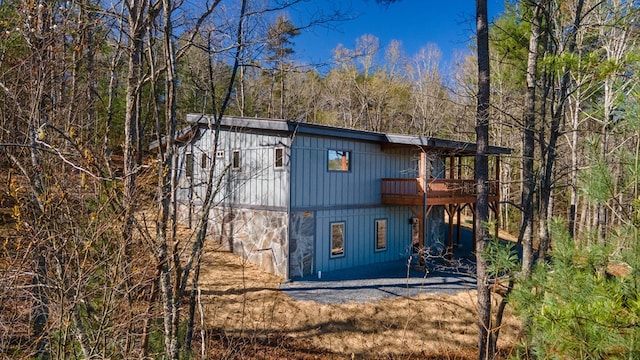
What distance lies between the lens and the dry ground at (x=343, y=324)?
338 inches

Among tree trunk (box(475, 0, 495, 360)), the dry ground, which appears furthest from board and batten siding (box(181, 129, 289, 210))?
tree trunk (box(475, 0, 495, 360))

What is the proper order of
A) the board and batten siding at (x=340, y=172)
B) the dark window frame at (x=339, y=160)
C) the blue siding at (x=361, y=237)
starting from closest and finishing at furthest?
the board and batten siding at (x=340, y=172) → the blue siding at (x=361, y=237) → the dark window frame at (x=339, y=160)

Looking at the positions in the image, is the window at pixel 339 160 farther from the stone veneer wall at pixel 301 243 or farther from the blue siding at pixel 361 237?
the stone veneer wall at pixel 301 243

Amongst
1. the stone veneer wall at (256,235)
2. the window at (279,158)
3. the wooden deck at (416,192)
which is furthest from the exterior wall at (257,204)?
the wooden deck at (416,192)

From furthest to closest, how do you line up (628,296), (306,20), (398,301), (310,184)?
(310,184) → (398,301) → (306,20) → (628,296)

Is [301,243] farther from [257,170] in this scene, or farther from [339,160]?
[339,160]

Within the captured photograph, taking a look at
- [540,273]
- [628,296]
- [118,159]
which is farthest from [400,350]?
[118,159]

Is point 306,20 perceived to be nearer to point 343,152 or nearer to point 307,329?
point 307,329

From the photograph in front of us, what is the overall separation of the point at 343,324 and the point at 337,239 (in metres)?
4.09

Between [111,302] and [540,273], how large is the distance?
11.2 ft

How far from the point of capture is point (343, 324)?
9609 mm

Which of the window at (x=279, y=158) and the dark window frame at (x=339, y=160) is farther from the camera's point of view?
the dark window frame at (x=339, y=160)

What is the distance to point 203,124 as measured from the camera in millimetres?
13297

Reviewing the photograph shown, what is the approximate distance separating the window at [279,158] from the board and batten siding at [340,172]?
36 centimetres
